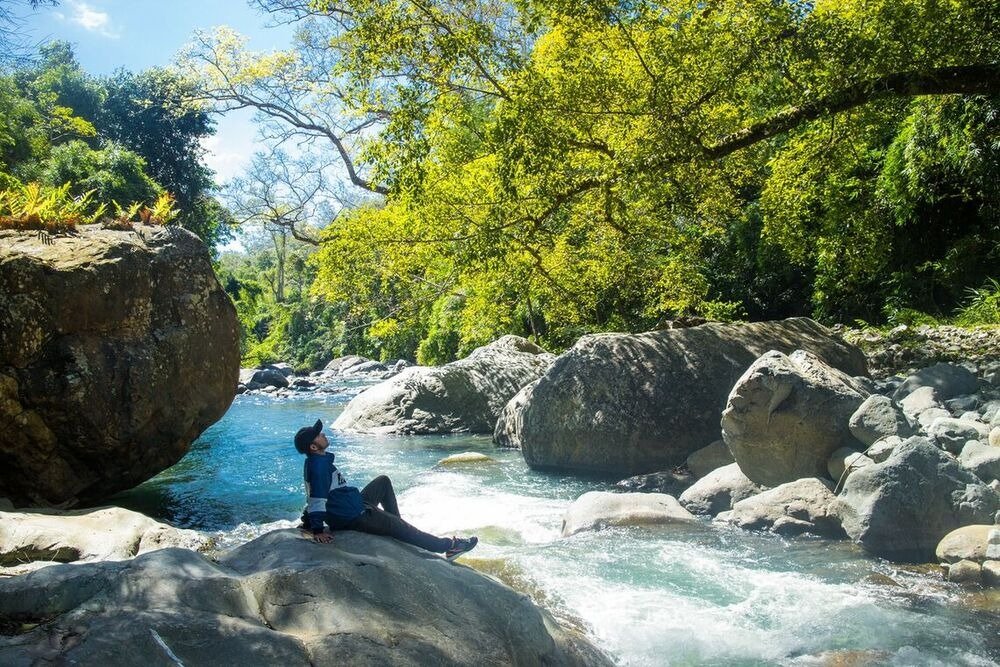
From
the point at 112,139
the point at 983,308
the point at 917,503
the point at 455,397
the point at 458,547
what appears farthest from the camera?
the point at 112,139

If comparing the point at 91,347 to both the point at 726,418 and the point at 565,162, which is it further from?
the point at 726,418

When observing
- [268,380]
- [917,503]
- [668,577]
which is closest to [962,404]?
[917,503]

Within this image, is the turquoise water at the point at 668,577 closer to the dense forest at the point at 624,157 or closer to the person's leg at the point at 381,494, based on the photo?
the person's leg at the point at 381,494

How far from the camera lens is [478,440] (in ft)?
51.3

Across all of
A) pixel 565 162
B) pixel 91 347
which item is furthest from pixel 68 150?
pixel 565 162

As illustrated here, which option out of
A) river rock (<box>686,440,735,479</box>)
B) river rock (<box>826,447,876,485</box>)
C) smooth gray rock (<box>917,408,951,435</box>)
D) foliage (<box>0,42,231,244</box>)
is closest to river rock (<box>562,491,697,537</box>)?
river rock (<box>826,447,876,485</box>)

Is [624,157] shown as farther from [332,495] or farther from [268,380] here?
[268,380]

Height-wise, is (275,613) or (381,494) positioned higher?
(381,494)

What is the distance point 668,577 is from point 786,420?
9.26ft

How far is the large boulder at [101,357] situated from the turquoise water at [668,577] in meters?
1.40

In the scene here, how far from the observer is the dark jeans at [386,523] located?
510 centimetres

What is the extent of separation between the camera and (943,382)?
1052cm

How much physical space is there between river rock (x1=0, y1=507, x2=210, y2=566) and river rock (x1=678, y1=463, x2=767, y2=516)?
5384 mm

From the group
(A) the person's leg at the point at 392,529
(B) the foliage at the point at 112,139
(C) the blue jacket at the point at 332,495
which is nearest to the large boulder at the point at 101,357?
(C) the blue jacket at the point at 332,495
